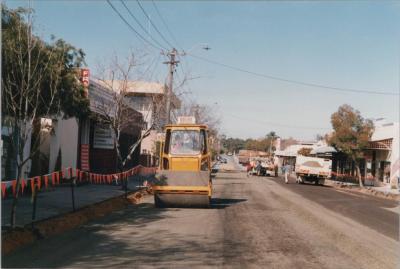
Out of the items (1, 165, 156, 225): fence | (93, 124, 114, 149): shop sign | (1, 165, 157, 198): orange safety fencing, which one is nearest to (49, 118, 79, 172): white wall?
(1, 165, 157, 198): orange safety fencing

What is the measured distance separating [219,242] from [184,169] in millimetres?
7483

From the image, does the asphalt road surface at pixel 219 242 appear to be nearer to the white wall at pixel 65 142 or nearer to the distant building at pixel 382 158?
the white wall at pixel 65 142

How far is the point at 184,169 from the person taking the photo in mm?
17594

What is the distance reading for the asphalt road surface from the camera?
327 inches

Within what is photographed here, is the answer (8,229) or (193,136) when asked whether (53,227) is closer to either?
(8,229)

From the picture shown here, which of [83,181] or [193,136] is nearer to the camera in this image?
[193,136]

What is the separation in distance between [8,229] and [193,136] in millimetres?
9211

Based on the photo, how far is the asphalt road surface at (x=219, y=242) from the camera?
8.30 m

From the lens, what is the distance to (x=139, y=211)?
15.9 metres

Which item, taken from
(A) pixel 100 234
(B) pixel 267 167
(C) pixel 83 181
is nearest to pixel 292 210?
(A) pixel 100 234

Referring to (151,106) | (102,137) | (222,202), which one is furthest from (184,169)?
(102,137)

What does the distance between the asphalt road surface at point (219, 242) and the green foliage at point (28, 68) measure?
327 centimetres

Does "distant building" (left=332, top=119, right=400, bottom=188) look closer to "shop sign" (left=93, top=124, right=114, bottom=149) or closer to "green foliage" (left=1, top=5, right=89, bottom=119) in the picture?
"shop sign" (left=93, top=124, right=114, bottom=149)

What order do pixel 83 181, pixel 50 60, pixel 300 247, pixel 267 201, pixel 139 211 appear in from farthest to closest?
1. pixel 83 181
2. pixel 267 201
3. pixel 139 211
4. pixel 50 60
5. pixel 300 247
